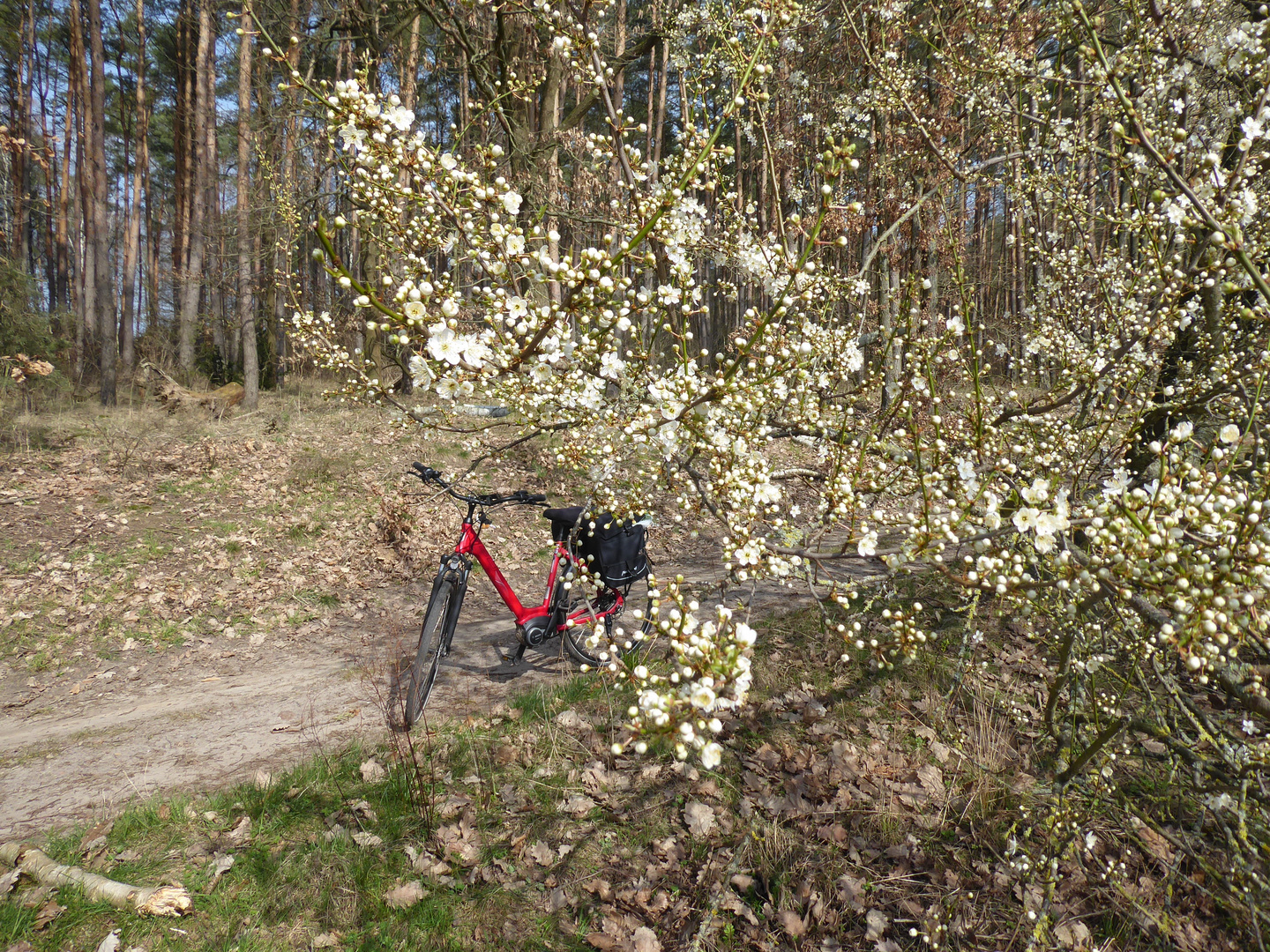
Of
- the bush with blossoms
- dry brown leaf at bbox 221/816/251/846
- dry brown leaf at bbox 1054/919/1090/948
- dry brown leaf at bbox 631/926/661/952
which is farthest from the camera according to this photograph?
dry brown leaf at bbox 221/816/251/846

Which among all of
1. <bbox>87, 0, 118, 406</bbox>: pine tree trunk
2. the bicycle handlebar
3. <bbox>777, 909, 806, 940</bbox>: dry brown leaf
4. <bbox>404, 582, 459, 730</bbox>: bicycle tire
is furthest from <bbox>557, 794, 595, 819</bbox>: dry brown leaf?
<bbox>87, 0, 118, 406</bbox>: pine tree trunk

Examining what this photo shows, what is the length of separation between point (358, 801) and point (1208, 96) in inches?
261

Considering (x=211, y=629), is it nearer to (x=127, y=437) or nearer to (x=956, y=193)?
(x=127, y=437)

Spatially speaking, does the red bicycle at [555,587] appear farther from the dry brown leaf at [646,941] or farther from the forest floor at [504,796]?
the dry brown leaf at [646,941]

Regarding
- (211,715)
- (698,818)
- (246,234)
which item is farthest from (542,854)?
(246,234)

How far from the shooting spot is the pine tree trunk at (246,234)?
11.5m

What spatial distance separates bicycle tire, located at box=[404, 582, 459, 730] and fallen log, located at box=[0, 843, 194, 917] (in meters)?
1.32

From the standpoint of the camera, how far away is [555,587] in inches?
185

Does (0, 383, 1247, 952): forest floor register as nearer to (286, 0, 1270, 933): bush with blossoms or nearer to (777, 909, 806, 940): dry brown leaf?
(777, 909, 806, 940): dry brown leaf

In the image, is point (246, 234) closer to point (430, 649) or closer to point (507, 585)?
point (507, 585)

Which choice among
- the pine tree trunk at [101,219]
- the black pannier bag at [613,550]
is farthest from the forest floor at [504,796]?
the pine tree trunk at [101,219]

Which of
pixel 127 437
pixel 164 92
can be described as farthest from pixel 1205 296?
pixel 164 92

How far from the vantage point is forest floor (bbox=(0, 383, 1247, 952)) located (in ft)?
8.30

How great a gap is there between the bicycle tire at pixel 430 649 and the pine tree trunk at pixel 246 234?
10317mm
